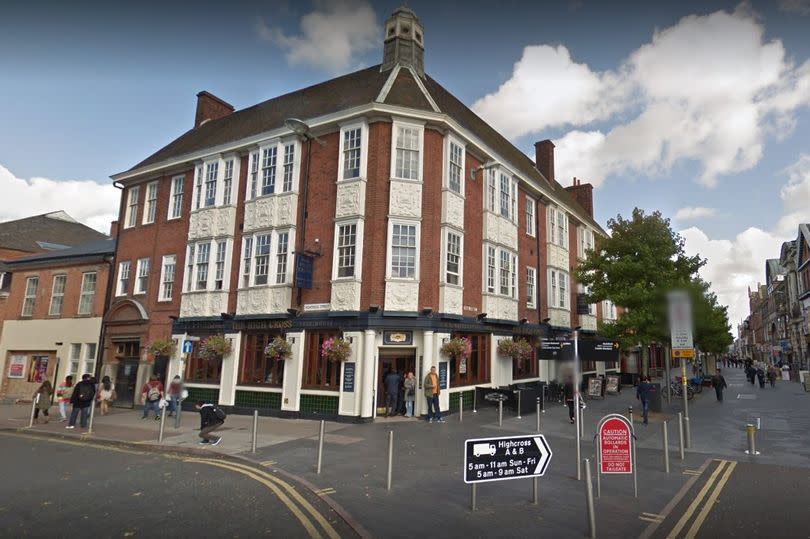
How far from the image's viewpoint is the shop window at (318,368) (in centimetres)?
1731

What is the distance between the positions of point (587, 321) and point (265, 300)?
70.2 feet

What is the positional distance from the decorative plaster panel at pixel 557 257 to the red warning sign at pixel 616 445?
20.4 meters

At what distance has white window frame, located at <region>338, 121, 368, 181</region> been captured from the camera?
18281 mm

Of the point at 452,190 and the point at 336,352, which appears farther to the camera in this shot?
the point at 452,190

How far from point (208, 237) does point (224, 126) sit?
325 inches

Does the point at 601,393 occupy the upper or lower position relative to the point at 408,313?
lower

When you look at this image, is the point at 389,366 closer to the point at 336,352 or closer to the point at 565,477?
the point at 336,352

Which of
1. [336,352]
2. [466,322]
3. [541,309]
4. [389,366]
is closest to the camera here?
[336,352]

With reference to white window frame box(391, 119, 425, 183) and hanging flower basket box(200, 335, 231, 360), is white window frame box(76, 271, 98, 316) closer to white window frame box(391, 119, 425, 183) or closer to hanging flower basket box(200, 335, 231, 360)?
hanging flower basket box(200, 335, 231, 360)

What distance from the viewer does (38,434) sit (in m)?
14.8

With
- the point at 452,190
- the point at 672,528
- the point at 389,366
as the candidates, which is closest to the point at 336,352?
the point at 389,366

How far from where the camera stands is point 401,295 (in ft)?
56.7

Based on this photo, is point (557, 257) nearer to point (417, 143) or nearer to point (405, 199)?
point (417, 143)

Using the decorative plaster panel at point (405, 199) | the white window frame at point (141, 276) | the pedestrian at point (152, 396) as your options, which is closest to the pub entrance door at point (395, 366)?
the decorative plaster panel at point (405, 199)
